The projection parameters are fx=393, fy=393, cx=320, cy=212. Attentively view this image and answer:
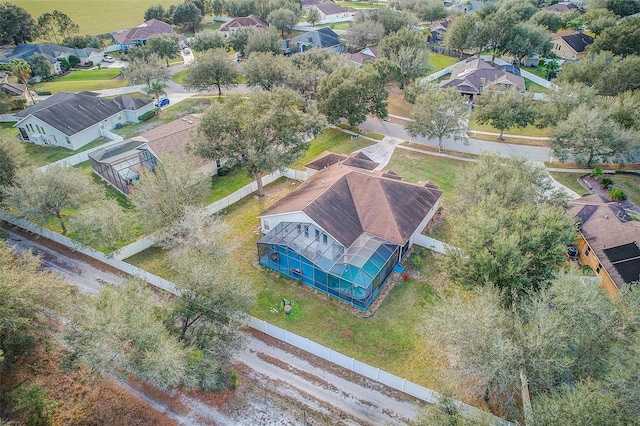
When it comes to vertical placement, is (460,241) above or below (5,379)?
above

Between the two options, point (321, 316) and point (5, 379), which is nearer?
point (5, 379)

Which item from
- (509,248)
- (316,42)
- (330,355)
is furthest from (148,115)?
(509,248)

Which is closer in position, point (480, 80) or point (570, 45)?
point (480, 80)

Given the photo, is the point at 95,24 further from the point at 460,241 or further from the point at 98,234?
the point at 460,241

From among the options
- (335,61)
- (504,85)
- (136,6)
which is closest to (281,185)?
(335,61)

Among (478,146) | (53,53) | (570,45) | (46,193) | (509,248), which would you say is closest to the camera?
(509,248)

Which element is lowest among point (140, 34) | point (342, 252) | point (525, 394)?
point (525, 394)

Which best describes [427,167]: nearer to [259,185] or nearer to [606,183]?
[606,183]

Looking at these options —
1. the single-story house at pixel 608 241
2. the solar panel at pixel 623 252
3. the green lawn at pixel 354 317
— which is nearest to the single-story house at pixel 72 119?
the green lawn at pixel 354 317
